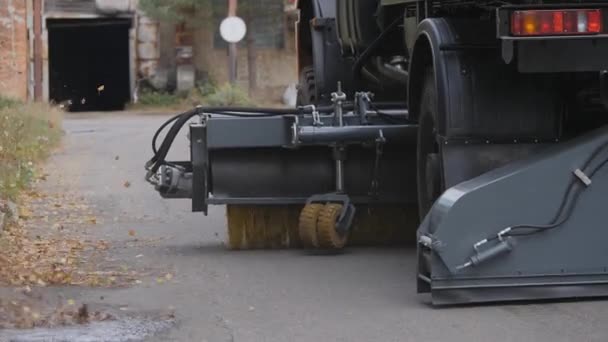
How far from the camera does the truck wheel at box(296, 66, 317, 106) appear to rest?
40.8 ft

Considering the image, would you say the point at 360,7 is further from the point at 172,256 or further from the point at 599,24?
the point at 599,24

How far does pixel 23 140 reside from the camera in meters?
20.2

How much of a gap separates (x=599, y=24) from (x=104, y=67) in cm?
4190

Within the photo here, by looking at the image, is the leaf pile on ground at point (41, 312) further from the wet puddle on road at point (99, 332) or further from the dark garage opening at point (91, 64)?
the dark garage opening at point (91, 64)

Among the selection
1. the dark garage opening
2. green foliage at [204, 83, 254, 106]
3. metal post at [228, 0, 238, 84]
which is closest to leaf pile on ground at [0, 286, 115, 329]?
green foliage at [204, 83, 254, 106]

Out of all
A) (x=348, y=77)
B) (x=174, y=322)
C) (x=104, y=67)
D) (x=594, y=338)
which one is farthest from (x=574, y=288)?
(x=104, y=67)

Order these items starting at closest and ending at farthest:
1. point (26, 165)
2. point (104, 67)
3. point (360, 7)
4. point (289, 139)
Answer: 1. point (289, 139)
2. point (360, 7)
3. point (26, 165)
4. point (104, 67)

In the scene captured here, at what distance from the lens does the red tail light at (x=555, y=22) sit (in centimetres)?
690

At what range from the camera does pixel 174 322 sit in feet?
24.0

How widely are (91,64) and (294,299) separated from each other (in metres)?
41.3

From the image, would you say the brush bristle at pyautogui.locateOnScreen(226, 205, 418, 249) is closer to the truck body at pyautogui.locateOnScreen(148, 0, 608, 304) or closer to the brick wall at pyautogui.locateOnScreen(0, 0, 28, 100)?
the truck body at pyautogui.locateOnScreen(148, 0, 608, 304)

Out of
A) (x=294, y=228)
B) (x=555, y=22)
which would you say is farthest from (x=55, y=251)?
(x=555, y=22)

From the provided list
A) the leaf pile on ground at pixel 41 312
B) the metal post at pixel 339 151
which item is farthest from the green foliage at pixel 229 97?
the leaf pile on ground at pixel 41 312

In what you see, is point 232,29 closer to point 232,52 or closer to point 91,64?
point 232,52
